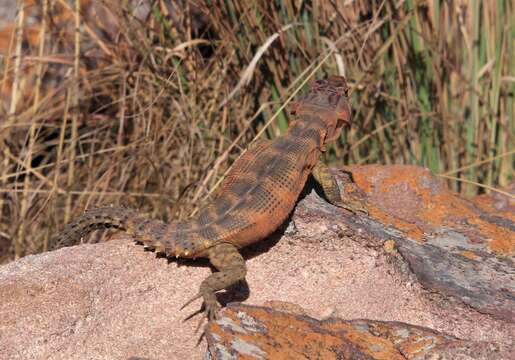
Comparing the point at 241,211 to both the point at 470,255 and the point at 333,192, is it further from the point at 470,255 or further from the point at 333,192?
the point at 470,255

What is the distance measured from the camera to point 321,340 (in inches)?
122

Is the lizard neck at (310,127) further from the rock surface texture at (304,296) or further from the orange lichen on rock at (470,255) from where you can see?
the orange lichen on rock at (470,255)

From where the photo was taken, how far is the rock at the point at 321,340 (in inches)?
117

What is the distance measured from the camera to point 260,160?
413 cm

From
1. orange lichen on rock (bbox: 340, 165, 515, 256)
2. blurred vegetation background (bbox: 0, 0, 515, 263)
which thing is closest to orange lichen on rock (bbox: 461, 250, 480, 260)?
orange lichen on rock (bbox: 340, 165, 515, 256)

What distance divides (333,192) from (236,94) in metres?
1.56

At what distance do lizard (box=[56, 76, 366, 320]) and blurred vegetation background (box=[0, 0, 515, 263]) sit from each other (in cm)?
91

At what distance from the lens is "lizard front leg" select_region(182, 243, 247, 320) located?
3.37 metres

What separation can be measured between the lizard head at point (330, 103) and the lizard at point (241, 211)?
1 cm

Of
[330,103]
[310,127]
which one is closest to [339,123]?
[330,103]

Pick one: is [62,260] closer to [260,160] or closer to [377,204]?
[260,160]

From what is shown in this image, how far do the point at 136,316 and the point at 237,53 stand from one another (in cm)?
253

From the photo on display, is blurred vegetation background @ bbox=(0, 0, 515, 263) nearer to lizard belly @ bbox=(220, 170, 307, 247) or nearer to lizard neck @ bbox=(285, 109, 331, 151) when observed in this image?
lizard neck @ bbox=(285, 109, 331, 151)

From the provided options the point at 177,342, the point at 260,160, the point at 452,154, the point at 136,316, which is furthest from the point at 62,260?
the point at 452,154
